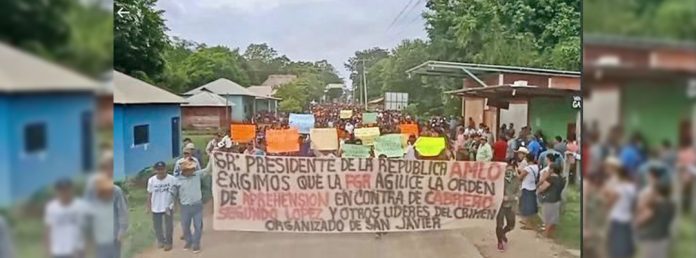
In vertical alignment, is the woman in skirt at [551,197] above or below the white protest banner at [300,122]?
below

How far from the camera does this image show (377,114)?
4234 mm

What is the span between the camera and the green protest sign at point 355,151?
4060 mm

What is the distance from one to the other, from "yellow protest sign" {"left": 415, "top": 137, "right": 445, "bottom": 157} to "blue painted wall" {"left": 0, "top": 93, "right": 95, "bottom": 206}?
11.2ft

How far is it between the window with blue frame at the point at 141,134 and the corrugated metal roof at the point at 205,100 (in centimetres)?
38

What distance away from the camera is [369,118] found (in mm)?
4230

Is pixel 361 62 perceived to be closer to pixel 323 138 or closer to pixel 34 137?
pixel 323 138

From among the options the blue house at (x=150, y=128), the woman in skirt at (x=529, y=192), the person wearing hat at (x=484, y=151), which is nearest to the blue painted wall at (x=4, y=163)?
the blue house at (x=150, y=128)

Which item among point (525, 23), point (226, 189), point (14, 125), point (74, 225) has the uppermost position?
point (525, 23)

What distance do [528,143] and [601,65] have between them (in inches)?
146

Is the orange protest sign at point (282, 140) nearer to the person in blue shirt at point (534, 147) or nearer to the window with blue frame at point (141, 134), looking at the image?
the window with blue frame at point (141, 134)

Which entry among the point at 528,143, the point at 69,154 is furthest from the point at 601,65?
the point at 528,143

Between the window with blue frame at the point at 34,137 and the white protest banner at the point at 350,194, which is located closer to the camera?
the window with blue frame at the point at 34,137

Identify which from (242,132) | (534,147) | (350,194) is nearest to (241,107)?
(242,132)

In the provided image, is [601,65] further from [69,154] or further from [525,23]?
[525,23]
